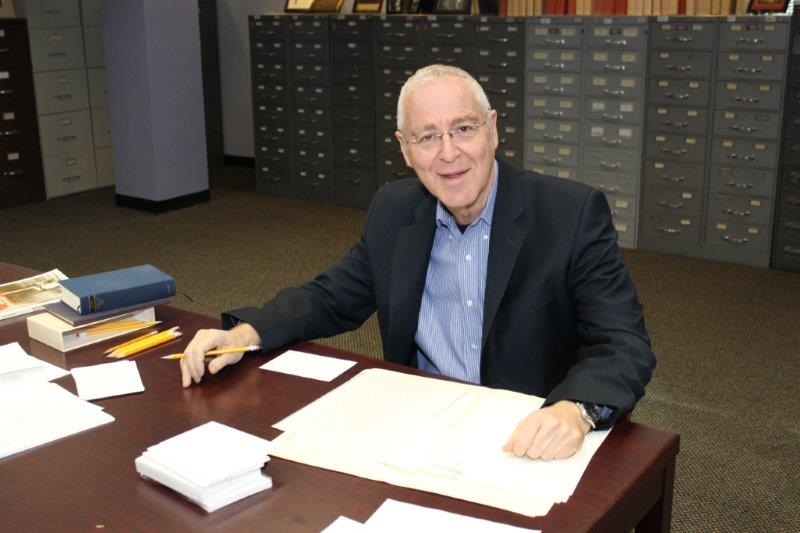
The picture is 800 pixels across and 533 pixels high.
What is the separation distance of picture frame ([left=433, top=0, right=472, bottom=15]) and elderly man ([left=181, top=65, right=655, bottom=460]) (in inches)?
166

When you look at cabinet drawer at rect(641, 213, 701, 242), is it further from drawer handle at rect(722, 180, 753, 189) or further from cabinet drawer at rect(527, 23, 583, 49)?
cabinet drawer at rect(527, 23, 583, 49)

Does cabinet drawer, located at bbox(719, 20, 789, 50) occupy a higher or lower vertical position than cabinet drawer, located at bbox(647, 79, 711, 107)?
higher

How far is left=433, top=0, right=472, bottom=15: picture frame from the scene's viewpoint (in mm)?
5941

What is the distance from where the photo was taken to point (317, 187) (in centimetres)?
686

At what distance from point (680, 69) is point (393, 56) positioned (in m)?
2.00

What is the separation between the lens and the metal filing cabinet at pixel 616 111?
527cm

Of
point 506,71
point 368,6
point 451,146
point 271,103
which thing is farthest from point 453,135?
point 271,103

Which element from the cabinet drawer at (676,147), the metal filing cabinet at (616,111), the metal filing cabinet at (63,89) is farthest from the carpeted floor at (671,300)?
the cabinet drawer at (676,147)

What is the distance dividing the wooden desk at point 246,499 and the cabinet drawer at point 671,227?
4.03 m

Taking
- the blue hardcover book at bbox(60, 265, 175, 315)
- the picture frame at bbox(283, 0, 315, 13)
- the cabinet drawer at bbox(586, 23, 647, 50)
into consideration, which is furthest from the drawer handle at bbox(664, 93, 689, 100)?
the blue hardcover book at bbox(60, 265, 175, 315)

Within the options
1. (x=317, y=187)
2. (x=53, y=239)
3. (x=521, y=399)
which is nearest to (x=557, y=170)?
(x=317, y=187)

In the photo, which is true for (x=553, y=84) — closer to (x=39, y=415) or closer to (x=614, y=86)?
(x=614, y=86)

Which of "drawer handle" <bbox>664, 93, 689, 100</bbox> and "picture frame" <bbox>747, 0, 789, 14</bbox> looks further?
"drawer handle" <bbox>664, 93, 689, 100</bbox>

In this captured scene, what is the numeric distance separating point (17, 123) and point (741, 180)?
4.98 metres
